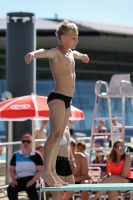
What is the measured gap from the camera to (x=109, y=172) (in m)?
9.79

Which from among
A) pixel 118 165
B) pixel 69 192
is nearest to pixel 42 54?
pixel 69 192

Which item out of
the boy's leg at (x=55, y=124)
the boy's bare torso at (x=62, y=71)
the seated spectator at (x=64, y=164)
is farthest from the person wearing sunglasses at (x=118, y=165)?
the boy's bare torso at (x=62, y=71)

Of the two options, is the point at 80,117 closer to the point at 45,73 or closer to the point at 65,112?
the point at 65,112

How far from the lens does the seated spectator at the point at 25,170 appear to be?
1013cm

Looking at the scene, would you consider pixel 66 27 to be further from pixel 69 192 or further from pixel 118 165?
pixel 118 165

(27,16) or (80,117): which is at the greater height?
(27,16)

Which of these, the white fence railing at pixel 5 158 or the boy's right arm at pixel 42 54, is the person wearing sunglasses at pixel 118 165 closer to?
the white fence railing at pixel 5 158

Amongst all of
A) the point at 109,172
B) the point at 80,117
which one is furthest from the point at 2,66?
the point at 109,172

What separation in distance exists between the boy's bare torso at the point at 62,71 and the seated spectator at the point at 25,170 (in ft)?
12.9

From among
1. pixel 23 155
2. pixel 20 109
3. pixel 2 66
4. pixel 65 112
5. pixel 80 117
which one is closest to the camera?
pixel 65 112

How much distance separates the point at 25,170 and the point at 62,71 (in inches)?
167

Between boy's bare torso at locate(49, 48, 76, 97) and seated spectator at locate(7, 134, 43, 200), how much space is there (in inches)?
155

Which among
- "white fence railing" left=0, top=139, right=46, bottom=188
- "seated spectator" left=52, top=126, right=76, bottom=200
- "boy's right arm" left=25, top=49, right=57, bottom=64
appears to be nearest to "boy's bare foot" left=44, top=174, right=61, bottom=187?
"boy's right arm" left=25, top=49, right=57, bottom=64

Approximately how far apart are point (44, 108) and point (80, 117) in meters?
1.04
